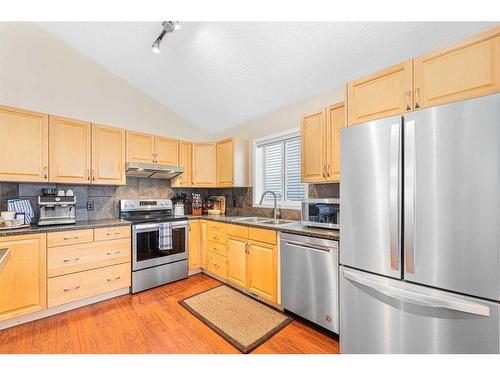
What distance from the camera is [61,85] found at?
292cm

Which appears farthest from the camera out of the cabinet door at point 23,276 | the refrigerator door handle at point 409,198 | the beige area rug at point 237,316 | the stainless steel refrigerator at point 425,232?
the cabinet door at point 23,276

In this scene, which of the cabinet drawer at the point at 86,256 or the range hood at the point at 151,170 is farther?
the range hood at the point at 151,170

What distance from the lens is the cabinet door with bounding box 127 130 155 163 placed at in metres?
3.14

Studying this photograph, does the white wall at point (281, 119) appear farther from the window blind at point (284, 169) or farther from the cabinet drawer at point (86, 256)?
the cabinet drawer at point (86, 256)

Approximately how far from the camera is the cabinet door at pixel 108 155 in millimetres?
2850

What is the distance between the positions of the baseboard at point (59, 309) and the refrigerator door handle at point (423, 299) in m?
2.71

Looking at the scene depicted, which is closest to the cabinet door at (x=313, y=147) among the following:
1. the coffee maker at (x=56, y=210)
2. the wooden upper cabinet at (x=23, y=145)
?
the coffee maker at (x=56, y=210)

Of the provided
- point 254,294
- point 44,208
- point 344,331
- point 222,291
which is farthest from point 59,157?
point 344,331

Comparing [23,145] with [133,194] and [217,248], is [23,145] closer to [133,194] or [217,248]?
[133,194]

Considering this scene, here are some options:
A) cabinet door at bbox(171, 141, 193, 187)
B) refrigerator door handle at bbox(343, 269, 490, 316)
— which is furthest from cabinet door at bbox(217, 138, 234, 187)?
refrigerator door handle at bbox(343, 269, 490, 316)

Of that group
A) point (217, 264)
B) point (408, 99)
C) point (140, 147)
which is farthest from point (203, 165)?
point (408, 99)

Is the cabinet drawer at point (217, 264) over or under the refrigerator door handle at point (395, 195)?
under

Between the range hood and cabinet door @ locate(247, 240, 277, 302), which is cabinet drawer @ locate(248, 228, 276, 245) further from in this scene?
the range hood

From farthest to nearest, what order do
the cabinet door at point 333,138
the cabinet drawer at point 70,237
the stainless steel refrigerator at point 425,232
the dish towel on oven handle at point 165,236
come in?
1. the dish towel on oven handle at point 165,236
2. the cabinet drawer at point 70,237
3. the cabinet door at point 333,138
4. the stainless steel refrigerator at point 425,232
